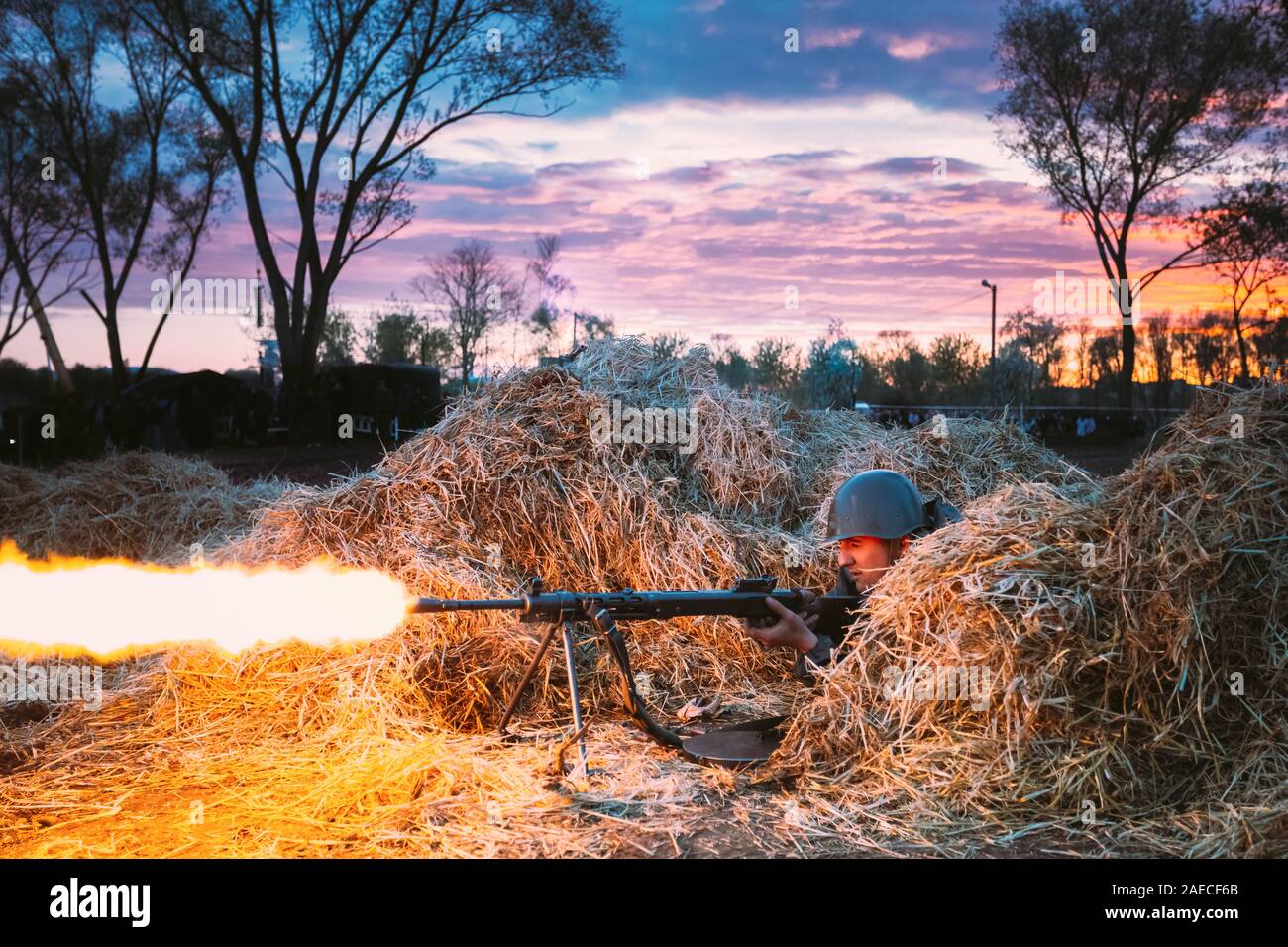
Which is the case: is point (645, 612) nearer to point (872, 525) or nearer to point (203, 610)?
point (872, 525)

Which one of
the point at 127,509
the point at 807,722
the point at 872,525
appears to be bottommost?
the point at 807,722

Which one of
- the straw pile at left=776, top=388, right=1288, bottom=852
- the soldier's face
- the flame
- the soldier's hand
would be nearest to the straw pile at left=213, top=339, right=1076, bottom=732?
the flame

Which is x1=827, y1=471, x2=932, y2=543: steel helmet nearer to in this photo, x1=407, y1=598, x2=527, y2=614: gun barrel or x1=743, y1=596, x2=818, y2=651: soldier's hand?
x1=743, y1=596, x2=818, y2=651: soldier's hand

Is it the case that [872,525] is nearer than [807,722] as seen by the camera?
No

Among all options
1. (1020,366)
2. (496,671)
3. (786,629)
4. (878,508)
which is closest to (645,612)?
(786,629)

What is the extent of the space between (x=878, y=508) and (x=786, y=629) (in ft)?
4.06

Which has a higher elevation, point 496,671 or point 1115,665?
point 1115,665

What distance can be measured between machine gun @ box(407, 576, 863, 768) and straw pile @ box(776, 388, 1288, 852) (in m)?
0.52

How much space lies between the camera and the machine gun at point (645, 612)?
16.6 feet

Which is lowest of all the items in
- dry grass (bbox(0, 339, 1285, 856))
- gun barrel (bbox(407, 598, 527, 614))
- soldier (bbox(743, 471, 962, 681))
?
dry grass (bbox(0, 339, 1285, 856))

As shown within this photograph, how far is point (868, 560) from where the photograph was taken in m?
6.18

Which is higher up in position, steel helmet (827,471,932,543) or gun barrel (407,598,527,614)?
steel helmet (827,471,932,543)

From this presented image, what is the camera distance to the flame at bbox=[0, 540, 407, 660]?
6.52 metres
